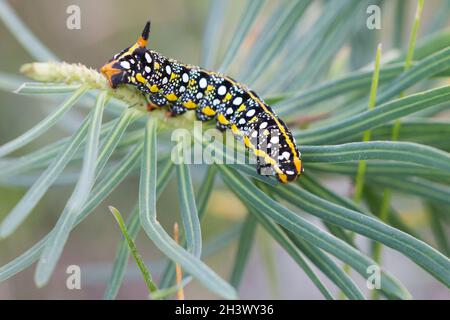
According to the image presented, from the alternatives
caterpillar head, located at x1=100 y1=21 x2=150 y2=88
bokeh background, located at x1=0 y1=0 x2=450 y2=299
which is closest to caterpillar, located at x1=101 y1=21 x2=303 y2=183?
caterpillar head, located at x1=100 y1=21 x2=150 y2=88

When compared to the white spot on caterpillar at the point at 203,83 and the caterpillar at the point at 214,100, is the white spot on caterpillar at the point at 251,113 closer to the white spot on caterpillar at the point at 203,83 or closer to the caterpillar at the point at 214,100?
the caterpillar at the point at 214,100

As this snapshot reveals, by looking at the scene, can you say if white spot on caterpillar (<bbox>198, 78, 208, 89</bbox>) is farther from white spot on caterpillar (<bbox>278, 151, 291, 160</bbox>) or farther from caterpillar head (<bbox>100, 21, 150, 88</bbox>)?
white spot on caterpillar (<bbox>278, 151, 291, 160</bbox>)

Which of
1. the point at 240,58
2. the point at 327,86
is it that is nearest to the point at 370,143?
the point at 327,86

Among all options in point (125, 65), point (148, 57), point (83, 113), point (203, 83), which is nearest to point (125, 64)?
point (125, 65)

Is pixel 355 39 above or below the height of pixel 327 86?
above

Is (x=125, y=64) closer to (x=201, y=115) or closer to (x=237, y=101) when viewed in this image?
(x=201, y=115)

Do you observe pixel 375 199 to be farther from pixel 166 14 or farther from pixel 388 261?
pixel 388 261
